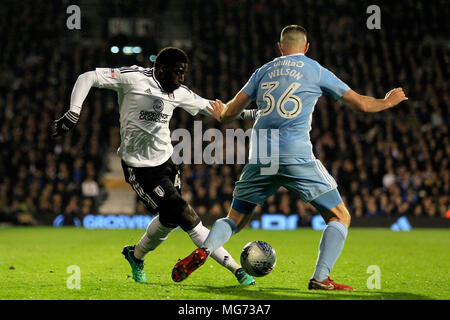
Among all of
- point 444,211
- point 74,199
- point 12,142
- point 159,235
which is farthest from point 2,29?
point 159,235

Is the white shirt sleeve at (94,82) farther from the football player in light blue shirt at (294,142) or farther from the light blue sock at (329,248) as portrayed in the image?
the light blue sock at (329,248)

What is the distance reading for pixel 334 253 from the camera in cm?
564

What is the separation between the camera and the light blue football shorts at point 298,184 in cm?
564

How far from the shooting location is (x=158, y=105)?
20.6 ft

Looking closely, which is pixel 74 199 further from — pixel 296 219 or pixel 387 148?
pixel 387 148

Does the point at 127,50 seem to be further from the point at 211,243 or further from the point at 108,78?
the point at 211,243

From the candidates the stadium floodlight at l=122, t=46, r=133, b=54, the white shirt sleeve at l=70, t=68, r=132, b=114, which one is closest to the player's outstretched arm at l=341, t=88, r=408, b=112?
the white shirt sleeve at l=70, t=68, r=132, b=114

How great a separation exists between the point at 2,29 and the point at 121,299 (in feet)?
67.7

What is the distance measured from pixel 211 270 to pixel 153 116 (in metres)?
2.13

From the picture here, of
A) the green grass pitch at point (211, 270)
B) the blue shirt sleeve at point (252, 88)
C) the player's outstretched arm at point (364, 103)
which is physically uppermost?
the blue shirt sleeve at point (252, 88)

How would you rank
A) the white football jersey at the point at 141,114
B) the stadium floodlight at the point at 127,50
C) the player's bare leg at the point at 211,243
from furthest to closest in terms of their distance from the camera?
the stadium floodlight at the point at 127,50 → the white football jersey at the point at 141,114 → the player's bare leg at the point at 211,243

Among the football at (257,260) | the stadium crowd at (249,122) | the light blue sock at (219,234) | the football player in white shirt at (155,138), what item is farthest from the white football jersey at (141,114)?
the stadium crowd at (249,122)

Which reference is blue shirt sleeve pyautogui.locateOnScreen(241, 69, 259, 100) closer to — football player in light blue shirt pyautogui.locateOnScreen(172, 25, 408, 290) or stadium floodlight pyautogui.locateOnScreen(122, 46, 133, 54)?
football player in light blue shirt pyautogui.locateOnScreen(172, 25, 408, 290)

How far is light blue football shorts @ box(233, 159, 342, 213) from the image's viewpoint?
18.5 feet
